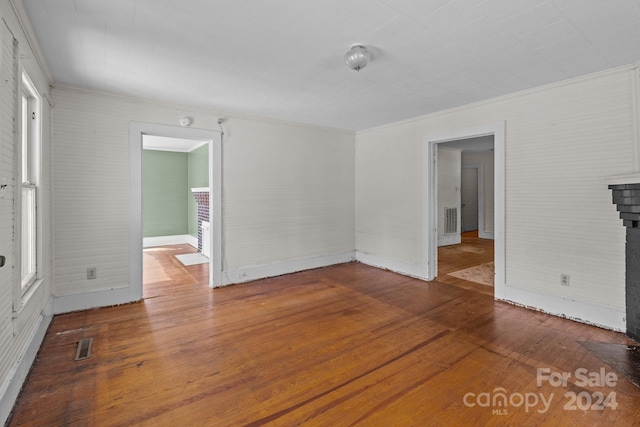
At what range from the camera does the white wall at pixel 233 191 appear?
131 inches

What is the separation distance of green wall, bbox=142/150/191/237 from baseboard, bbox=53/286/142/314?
4.36 m

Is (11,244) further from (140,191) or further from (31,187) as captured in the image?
(140,191)

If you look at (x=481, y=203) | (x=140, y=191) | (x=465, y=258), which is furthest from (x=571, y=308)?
(x=481, y=203)

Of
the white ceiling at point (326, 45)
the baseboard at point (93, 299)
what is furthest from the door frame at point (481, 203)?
the baseboard at point (93, 299)

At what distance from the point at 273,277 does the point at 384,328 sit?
2.31m

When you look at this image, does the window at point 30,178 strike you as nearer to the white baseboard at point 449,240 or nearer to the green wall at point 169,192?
the green wall at point 169,192

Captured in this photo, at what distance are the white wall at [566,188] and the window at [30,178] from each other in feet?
15.2

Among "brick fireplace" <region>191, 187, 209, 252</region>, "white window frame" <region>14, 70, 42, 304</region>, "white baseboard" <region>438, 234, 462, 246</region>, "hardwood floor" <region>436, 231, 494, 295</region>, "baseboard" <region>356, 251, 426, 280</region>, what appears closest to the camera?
"white window frame" <region>14, 70, 42, 304</region>

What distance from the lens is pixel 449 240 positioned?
772 cm

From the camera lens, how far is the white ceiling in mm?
1957

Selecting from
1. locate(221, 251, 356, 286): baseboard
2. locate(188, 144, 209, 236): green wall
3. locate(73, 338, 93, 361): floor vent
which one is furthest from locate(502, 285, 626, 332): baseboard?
locate(188, 144, 209, 236): green wall

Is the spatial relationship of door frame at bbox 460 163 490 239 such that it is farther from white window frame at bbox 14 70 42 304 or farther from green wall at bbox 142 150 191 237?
white window frame at bbox 14 70 42 304

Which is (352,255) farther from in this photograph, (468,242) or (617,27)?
(617,27)

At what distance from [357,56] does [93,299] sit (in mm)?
3773
